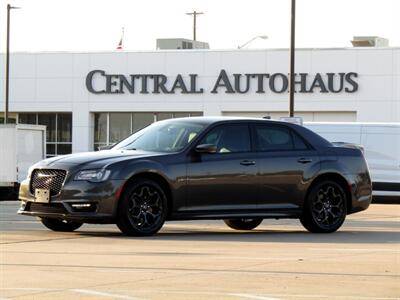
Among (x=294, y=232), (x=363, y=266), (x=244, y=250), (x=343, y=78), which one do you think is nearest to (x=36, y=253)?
(x=244, y=250)

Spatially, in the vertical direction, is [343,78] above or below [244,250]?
above

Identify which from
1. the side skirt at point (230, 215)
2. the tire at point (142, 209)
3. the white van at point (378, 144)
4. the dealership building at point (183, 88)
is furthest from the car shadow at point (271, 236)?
the dealership building at point (183, 88)

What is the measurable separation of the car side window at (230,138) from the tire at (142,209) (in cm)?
109

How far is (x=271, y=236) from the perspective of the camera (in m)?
14.4

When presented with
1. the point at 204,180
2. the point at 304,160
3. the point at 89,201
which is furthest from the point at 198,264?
the point at 304,160

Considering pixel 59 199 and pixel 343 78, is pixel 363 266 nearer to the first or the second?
pixel 59 199

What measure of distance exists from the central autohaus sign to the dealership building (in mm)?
42

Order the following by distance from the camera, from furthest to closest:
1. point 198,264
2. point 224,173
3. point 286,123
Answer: point 286,123 < point 224,173 < point 198,264

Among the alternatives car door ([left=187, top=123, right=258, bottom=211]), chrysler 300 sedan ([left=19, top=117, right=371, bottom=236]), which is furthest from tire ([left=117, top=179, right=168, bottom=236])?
car door ([left=187, top=123, right=258, bottom=211])

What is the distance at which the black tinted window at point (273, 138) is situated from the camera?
49.1 feet

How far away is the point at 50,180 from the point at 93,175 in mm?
634

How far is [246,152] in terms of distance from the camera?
14.7m

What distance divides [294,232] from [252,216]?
3.53 feet

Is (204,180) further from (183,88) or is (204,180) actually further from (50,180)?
(183,88)
